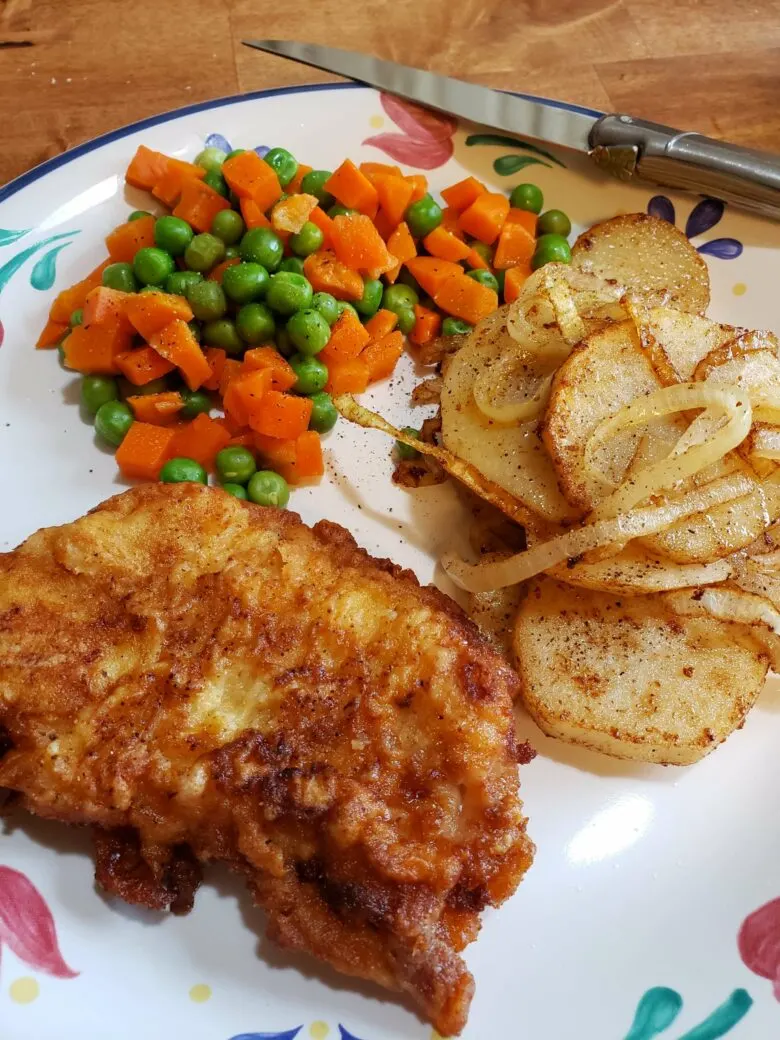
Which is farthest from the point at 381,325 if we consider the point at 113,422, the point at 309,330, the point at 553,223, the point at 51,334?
the point at 51,334

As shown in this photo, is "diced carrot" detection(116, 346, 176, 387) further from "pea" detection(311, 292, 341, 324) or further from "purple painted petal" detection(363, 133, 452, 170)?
"purple painted petal" detection(363, 133, 452, 170)

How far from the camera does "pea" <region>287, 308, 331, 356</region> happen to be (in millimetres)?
3891

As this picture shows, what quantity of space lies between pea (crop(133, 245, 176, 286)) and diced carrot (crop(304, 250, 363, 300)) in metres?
0.65

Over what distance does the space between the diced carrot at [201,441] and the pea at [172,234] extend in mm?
858

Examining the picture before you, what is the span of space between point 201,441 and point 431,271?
4.74 ft

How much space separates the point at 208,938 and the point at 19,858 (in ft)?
2.28

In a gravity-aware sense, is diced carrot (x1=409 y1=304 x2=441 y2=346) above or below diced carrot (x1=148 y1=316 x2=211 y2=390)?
below

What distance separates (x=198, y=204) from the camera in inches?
166

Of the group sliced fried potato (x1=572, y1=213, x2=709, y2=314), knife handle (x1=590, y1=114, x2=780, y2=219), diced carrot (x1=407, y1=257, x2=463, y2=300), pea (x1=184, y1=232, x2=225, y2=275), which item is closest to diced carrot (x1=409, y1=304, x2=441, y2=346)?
diced carrot (x1=407, y1=257, x2=463, y2=300)

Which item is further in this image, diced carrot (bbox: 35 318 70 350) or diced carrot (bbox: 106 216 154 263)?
diced carrot (bbox: 106 216 154 263)

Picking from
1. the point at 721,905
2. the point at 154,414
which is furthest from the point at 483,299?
the point at 721,905

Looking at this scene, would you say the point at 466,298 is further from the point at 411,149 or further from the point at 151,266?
the point at 151,266

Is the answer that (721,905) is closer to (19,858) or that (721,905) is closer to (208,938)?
(208,938)

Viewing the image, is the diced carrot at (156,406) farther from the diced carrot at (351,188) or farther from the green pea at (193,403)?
the diced carrot at (351,188)
